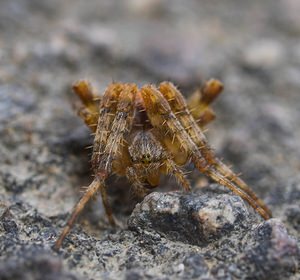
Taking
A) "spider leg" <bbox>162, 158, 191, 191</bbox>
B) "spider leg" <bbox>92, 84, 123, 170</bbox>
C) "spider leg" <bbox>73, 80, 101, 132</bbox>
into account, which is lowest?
"spider leg" <bbox>162, 158, 191, 191</bbox>

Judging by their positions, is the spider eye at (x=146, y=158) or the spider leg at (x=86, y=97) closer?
the spider eye at (x=146, y=158)

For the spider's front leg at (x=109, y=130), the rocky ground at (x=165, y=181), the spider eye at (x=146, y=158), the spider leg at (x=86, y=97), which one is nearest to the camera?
the rocky ground at (x=165, y=181)

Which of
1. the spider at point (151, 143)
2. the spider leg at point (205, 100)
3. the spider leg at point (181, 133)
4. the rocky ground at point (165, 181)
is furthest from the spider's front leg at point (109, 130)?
the spider leg at point (205, 100)

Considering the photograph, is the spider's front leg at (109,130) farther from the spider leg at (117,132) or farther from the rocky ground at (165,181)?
the rocky ground at (165,181)

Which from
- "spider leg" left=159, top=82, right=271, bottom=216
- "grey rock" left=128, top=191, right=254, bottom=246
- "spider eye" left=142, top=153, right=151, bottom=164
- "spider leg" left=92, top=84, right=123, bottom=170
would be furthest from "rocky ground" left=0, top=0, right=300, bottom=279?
"spider leg" left=92, top=84, right=123, bottom=170

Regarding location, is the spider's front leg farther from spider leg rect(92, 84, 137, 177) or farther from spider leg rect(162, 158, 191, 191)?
spider leg rect(162, 158, 191, 191)

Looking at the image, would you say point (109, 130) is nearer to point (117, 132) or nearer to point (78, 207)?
point (117, 132)
